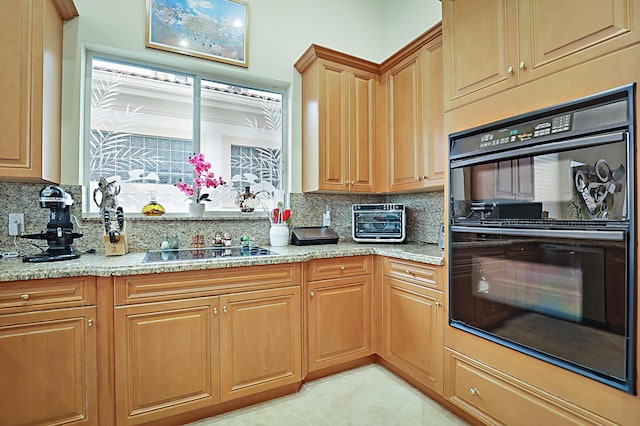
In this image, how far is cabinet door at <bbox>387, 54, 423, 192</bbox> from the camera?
8.16ft

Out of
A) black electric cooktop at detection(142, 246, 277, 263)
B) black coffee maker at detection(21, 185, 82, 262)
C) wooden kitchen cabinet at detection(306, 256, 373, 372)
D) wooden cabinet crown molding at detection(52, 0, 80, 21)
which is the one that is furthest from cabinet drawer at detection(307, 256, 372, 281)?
wooden cabinet crown molding at detection(52, 0, 80, 21)

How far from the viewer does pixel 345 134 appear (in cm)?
274

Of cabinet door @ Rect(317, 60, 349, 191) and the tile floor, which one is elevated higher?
cabinet door @ Rect(317, 60, 349, 191)

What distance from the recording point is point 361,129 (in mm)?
2809

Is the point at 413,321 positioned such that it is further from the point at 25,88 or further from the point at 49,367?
the point at 25,88

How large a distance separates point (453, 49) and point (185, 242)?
7.40ft

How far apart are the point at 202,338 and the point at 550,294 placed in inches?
70.2

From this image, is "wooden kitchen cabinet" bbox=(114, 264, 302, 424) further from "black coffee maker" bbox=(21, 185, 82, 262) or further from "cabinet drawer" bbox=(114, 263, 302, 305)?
"black coffee maker" bbox=(21, 185, 82, 262)

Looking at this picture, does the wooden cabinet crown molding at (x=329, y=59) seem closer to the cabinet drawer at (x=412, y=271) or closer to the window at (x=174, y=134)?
the window at (x=174, y=134)

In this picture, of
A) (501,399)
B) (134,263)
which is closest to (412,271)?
(501,399)

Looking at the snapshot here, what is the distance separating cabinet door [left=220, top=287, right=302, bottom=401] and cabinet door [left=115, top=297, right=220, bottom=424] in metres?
0.07

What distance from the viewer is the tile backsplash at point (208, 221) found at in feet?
6.60

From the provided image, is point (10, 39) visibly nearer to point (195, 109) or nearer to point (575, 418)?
point (195, 109)

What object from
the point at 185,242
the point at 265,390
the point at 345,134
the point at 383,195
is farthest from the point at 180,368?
the point at 383,195
